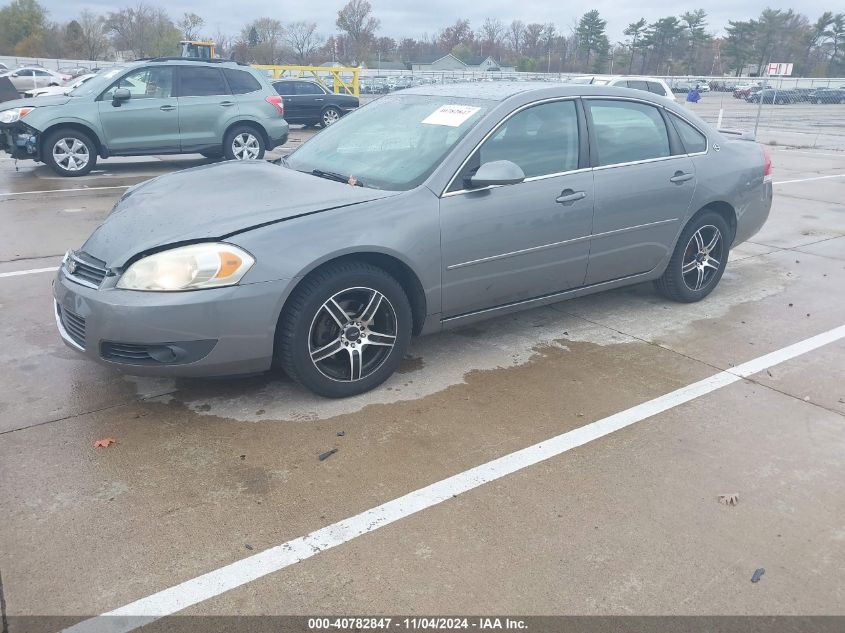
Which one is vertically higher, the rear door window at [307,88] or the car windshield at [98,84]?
the car windshield at [98,84]

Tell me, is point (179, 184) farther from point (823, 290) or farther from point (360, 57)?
point (360, 57)

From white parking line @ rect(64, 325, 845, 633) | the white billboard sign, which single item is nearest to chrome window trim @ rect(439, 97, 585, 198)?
white parking line @ rect(64, 325, 845, 633)

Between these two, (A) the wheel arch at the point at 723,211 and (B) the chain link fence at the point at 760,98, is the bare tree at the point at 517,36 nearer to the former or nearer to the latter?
(B) the chain link fence at the point at 760,98

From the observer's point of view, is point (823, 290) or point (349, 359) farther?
point (823, 290)

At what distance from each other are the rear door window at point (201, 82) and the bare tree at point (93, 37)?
6611 cm

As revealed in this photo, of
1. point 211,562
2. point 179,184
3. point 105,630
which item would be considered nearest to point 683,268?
point 179,184

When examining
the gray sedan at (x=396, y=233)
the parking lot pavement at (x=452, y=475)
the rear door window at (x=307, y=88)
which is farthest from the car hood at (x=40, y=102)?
the rear door window at (x=307, y=88)

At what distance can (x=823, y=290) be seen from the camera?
617 cm

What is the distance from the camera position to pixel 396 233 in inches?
152

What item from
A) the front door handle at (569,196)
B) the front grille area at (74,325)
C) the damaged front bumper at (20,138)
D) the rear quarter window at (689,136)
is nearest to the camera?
the front grille area at (74,325)

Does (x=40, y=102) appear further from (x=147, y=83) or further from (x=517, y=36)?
(x=517, y=36)

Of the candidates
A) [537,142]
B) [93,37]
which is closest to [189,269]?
[537,142]

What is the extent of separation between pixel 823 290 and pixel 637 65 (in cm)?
8950

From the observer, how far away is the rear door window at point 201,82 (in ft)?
38.2
